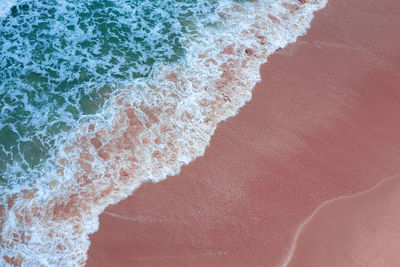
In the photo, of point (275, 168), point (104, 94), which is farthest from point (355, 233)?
point (104, 94)

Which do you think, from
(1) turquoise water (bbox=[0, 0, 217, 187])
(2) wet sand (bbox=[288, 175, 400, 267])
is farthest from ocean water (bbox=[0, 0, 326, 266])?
(2) wet sand (bbox=[288, 175, 400, 267])

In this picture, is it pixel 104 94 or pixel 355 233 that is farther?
pixel 104 94

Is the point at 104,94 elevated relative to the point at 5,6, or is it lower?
lower

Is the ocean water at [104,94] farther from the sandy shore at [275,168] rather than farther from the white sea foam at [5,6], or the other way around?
the sandy shore at [275,168]

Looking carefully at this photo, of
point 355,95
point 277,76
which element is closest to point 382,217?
point 355,95

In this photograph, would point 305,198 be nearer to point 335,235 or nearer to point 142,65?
point 335,235

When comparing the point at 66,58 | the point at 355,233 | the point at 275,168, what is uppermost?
the point at 66,58

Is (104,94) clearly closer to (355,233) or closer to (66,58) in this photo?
(66,58)
